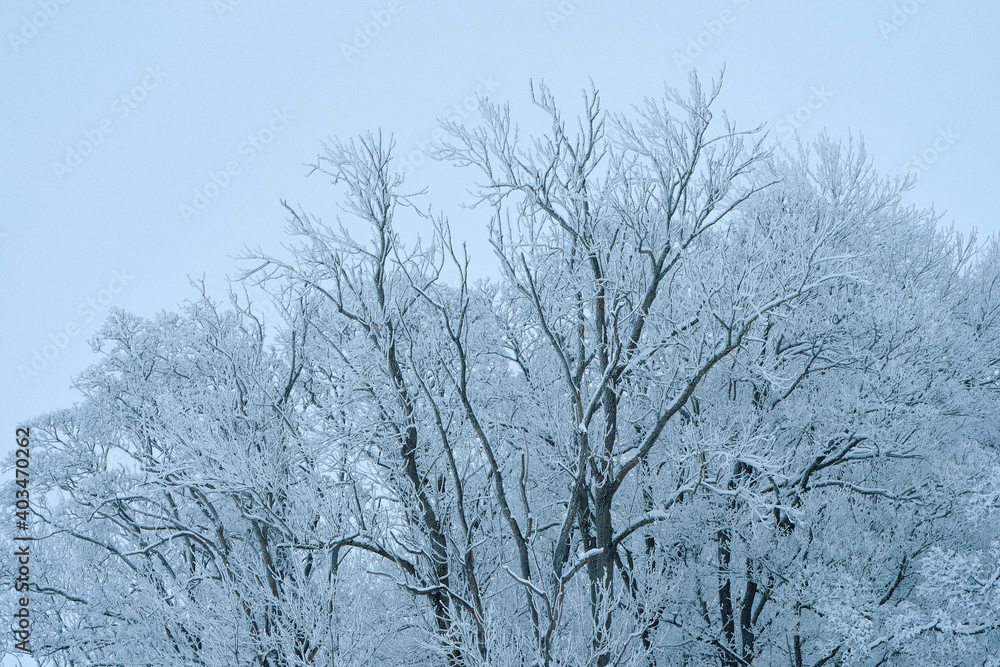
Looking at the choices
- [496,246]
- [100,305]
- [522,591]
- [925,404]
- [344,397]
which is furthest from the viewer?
[100,305]

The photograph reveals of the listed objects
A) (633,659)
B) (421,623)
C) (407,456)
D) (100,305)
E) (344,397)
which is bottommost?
(633,659)

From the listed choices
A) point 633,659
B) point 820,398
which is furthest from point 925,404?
point 633,659

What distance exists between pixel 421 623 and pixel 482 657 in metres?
1.18

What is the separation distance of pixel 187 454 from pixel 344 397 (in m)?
1.97

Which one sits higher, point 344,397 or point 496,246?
point 496,246

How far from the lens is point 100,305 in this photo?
47.7 feet

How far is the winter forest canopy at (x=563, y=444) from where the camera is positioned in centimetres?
886

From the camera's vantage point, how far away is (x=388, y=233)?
9141 millimetres

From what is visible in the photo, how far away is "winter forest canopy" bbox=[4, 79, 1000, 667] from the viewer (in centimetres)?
886

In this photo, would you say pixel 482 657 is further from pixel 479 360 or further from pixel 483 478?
pixel 479 360

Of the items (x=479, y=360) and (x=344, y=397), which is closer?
(x=344, y=397)

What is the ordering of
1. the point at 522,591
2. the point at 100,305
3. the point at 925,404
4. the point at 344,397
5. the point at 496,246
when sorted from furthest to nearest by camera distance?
the point at 100,305 → the point at 925,404 → the point at 522,591 → the point at 344,397 → the point at 496,246

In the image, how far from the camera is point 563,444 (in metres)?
10.0

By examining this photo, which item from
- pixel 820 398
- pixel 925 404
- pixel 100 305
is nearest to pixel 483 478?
pixel 820 398
